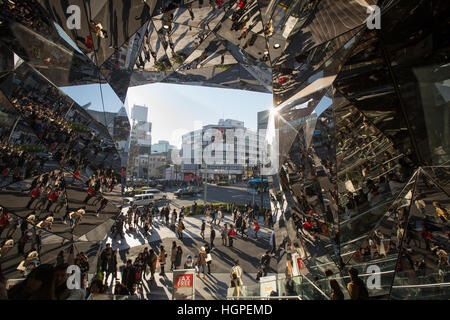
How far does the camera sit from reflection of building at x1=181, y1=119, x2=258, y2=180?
4438 cm

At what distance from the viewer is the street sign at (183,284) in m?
4.24

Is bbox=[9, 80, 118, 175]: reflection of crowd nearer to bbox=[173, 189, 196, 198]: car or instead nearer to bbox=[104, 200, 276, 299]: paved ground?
bbox=[104, 200, 276, 299]: paved ground

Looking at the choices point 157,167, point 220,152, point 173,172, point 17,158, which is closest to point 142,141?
point 157,167

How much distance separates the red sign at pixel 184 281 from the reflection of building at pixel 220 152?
38.0 metres

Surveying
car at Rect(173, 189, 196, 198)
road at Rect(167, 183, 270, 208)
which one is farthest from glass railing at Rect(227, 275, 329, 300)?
car at Rect(173, 189, 196, 198)

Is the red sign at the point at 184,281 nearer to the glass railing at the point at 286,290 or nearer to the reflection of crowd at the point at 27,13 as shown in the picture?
Result: the glass railing at the point at 286,290

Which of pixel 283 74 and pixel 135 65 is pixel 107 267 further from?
pixel 283 74

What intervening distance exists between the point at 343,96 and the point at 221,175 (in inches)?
1754

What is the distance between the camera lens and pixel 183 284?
4.27 metres

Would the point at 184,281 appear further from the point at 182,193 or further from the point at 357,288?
the point at 182,193

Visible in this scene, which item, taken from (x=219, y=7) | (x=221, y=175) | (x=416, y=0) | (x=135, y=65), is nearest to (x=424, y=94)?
(x=416, y=0)

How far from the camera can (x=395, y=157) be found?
2.59 metres

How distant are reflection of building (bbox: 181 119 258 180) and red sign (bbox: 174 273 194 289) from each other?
37995 mm

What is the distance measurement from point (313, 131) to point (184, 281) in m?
4.12
